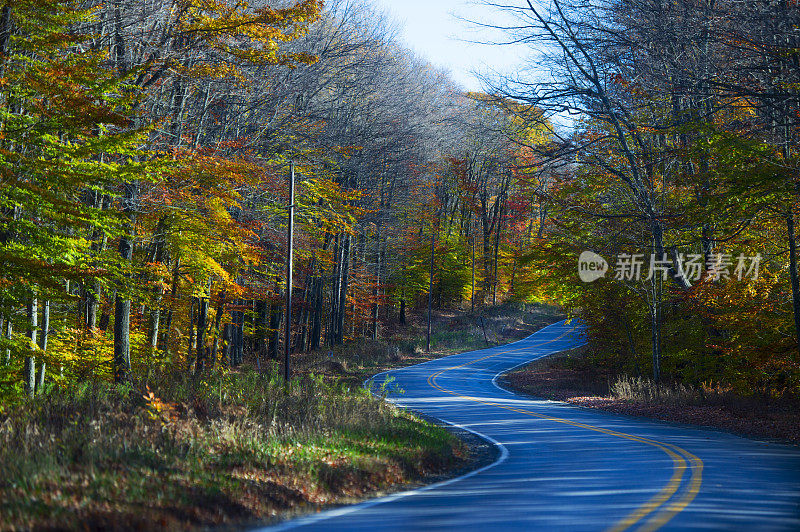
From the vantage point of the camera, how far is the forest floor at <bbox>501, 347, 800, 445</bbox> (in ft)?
51.0

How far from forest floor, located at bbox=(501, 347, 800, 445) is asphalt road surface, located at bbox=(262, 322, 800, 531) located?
1073 millimetres

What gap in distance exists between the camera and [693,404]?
63.6 ft

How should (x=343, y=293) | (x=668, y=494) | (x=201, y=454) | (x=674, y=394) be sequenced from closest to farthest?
(x=668, y=494) → (x=201, y=454) → (x=674, y=394) → (x=343, y=293)

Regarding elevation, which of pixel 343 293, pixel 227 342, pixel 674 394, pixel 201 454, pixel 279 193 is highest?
pixel 279 193

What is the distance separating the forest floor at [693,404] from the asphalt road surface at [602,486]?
107 centimetres

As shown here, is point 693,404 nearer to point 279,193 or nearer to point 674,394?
point 674,394

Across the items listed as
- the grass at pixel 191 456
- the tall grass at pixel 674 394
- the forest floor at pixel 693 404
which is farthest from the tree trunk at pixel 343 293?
the grass at pixel 191 456

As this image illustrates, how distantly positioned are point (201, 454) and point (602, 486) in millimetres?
5400

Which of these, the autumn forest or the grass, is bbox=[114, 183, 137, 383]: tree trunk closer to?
the autumn forest

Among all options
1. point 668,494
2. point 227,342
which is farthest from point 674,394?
point 227,342

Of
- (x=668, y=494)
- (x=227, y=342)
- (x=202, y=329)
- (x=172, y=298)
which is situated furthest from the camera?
(x=227, y=342)

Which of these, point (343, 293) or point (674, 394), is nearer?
point (674, 394)

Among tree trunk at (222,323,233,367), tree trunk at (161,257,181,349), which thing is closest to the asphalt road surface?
tree trunk at (161,257,181,349)

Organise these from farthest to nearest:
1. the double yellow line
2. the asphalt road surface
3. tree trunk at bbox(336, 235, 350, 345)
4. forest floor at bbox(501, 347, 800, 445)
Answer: tree trunk at bbox(336, 235, 350, 345) → forest floor at bbox(501, 347, 800, 445) → the asphalt road surface → the double yellow line
